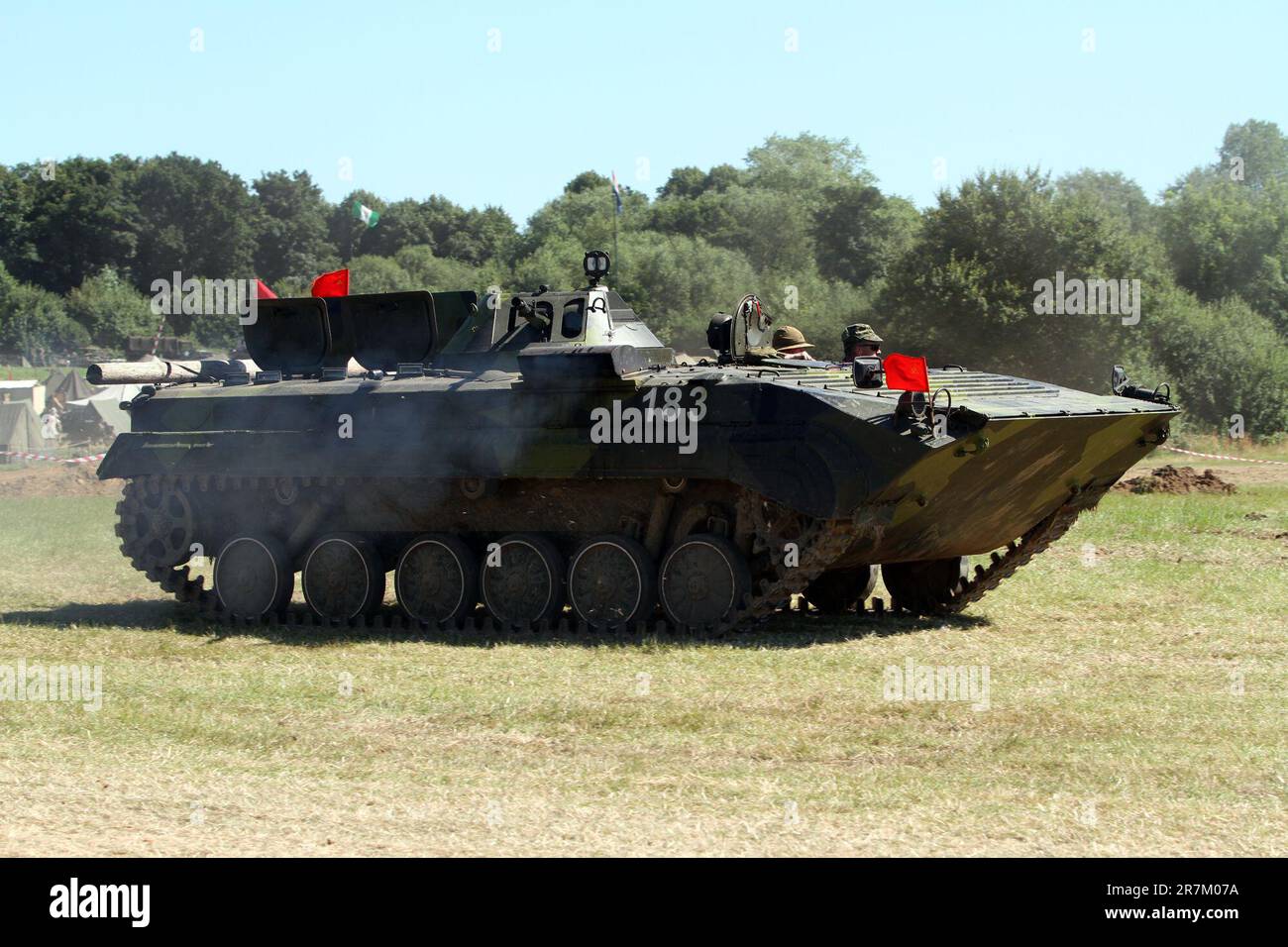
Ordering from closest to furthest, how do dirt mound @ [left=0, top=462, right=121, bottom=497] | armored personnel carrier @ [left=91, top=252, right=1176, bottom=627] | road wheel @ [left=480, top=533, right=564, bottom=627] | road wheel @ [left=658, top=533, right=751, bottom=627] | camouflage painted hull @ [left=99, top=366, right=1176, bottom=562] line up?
camouflage painted hull @ [left=99, top=366, right=1176, bottom=562], armored personnel carrier @ [left=91, top=252, right=1176, bottom=627], road wheel @ [left=658, top=533, right=751, bottom=627], road wheel @ [left=480, top=533, right=564, bottom=627], dirt mound @ [left=0, top=462, right=121, bottom=497]

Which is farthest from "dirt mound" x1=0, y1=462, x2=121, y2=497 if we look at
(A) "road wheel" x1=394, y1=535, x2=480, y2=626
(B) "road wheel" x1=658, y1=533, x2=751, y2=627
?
(B) "road wheel" x1=658, y1=533, x2=751, y2=627

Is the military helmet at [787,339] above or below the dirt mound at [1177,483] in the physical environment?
above

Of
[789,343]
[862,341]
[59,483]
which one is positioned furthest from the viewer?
[59,483]

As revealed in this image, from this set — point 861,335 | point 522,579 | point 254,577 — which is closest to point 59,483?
point 254,577

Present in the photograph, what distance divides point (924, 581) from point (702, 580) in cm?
284

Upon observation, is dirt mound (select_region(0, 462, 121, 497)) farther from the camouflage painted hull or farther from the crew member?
the crew member

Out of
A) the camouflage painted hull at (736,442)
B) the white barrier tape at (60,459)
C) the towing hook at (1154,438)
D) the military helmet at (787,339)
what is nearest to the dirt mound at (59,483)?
the white barrier tape at (60,459)

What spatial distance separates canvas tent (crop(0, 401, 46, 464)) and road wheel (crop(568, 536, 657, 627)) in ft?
121

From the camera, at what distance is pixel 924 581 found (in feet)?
48.7

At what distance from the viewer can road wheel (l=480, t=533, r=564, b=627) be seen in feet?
45.0

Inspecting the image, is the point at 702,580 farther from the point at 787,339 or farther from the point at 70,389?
the point at 70,389

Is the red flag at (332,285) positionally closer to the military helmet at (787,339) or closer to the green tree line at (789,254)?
the military helmet at (787,339)

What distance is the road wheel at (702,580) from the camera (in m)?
12.8

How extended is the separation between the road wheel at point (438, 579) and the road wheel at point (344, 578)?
11.2 inches
